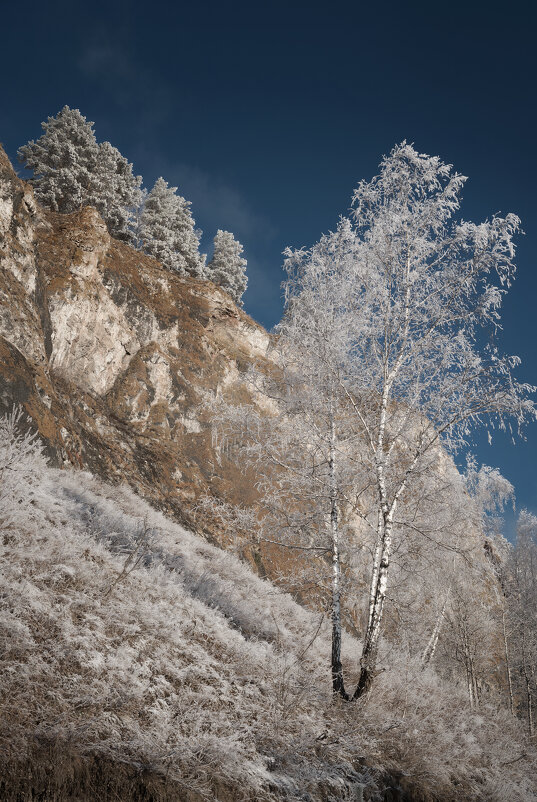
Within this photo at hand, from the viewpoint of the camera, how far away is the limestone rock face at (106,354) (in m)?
16.7

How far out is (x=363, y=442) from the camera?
993 cm

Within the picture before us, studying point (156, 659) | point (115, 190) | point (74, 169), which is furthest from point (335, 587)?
point (115, 190)

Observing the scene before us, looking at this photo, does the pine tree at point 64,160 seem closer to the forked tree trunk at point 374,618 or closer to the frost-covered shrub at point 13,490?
the frost-covered shrub at point 13,490

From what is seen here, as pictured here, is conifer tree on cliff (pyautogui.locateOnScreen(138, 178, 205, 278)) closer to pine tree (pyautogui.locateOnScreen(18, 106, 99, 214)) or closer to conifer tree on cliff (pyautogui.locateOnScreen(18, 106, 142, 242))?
conifer tree on cliff (pyautogui.locateOnScreen(18, 106, 142, 242))

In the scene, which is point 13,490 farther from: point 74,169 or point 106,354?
point 74,169

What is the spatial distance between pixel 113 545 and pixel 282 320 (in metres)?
6.33

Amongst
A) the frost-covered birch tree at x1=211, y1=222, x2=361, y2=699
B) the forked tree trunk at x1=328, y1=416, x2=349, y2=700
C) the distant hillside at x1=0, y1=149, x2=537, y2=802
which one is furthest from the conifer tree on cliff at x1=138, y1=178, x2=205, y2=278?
the forked tree trunk at x1=328, y1=416, x2=349, y2=700

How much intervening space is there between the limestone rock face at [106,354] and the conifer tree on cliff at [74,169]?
4.74 m

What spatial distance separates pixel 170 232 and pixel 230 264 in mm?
9285

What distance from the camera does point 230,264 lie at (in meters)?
43.0

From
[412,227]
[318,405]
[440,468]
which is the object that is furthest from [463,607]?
[412,227]

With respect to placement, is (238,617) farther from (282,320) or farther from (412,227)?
(412,227)

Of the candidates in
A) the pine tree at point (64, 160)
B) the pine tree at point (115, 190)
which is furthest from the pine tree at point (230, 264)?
the pine tree at point (64, 160)

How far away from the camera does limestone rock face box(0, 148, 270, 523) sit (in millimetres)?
16703
